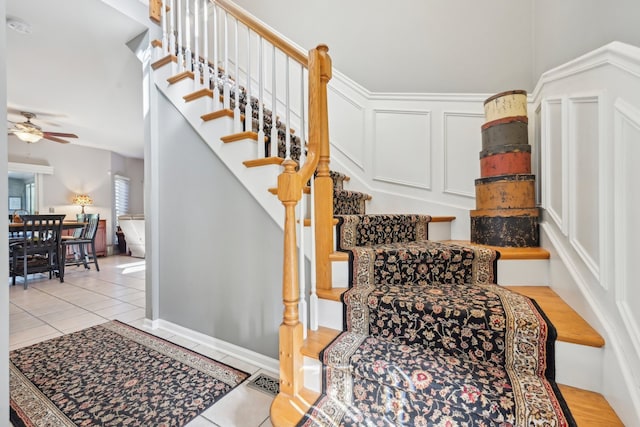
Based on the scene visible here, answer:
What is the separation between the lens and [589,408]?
2.66ft

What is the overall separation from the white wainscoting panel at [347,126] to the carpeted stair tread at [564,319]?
153 centimetres

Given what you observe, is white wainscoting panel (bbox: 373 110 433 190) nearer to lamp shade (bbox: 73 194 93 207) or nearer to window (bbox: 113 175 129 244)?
lamp shade (bbox: 73 194 93 207)

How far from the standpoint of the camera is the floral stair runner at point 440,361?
852 millimetres

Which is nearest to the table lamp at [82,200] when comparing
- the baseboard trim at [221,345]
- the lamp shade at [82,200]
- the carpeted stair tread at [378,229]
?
the lamp shade at [82,200]

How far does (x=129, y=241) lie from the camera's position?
6055mm

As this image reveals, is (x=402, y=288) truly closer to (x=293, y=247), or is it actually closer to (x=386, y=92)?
(x=293, y=247)

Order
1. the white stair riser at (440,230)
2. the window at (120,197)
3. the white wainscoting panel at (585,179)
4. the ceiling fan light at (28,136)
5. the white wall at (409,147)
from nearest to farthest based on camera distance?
the white wainscoting panel at (585,179) → the white stair riser at (440,230) → the white wall at (409,147) → the ceiling fan light at (28,136) → the window at (120,197)

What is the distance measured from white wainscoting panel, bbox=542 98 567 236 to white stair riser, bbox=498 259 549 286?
0.23 metres

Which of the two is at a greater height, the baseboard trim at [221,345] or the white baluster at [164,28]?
the white baluster at [164,28]

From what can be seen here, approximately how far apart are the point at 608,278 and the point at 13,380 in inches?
112

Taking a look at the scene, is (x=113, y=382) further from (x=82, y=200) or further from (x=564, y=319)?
(x=82, y=200)

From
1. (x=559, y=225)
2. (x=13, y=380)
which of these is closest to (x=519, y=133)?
(x=559, y=225)

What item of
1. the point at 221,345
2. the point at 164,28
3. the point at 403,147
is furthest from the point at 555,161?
the point at 164,28

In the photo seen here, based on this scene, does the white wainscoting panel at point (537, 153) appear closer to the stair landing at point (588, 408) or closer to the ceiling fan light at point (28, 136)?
the stair landing at point (588, 408)
